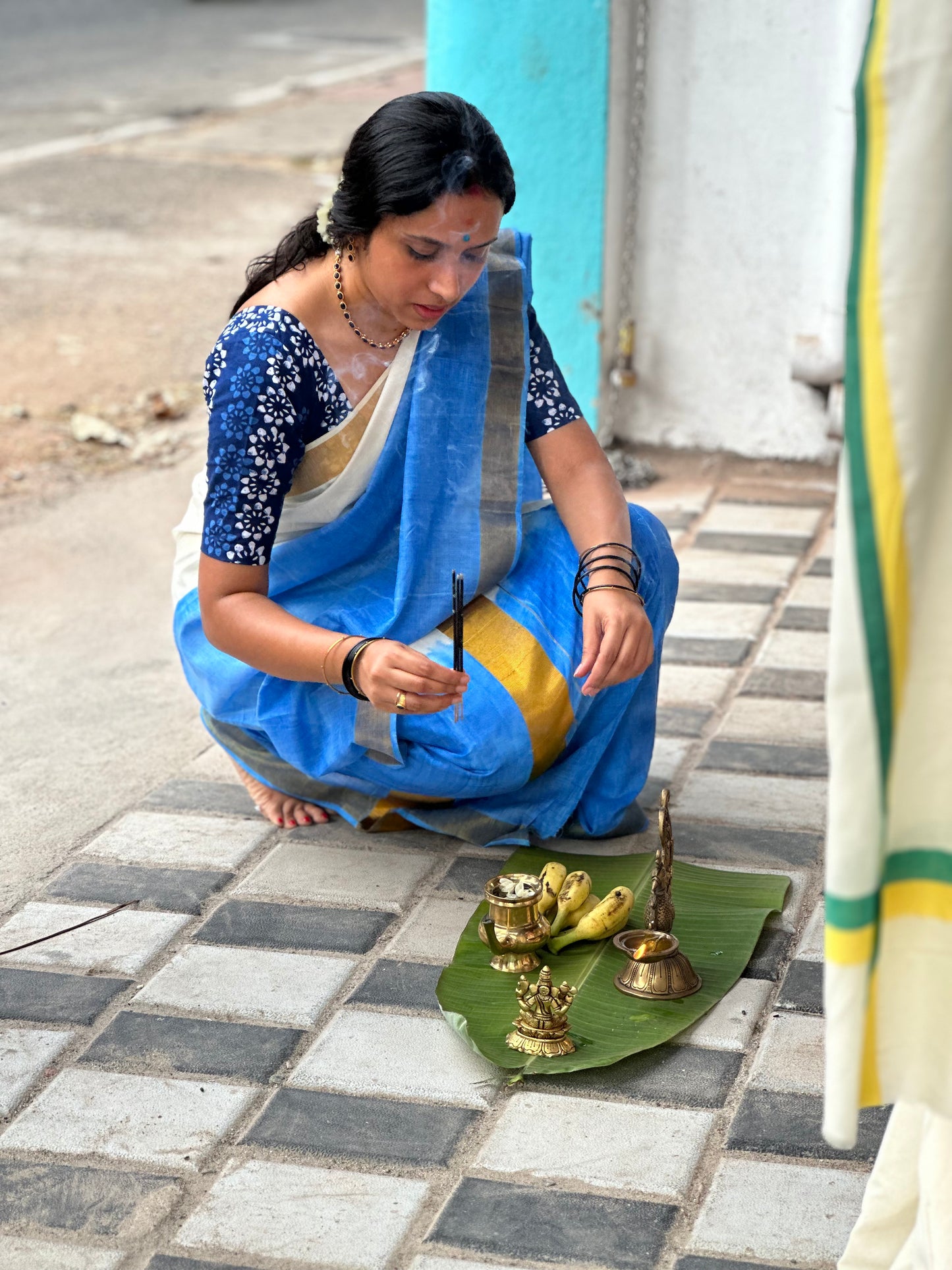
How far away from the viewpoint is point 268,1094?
2055mm

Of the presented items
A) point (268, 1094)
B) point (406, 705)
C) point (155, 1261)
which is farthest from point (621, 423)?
→ point (155, 1261)

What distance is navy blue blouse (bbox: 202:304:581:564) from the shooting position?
93.5 inches

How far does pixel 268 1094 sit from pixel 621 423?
132 inches

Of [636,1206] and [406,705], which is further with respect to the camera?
[406,705]

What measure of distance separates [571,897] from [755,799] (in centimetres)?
64

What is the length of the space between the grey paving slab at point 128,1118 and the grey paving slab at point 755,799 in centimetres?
114

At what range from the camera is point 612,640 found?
2.43 metres

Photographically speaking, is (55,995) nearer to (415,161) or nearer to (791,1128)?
(791,1128)

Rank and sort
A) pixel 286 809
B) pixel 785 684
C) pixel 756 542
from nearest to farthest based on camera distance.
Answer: pixel 286 809 < pixel 785 684 < pixel 756 542

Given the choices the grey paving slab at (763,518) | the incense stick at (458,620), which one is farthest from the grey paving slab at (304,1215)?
the grey paving slab at (763,518)

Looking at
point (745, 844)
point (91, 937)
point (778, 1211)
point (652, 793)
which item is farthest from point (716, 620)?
point (778, 1211)

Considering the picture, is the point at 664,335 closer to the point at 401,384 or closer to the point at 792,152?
the point at 792,152

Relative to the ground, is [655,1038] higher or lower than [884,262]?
lower

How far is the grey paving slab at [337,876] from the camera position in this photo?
8.46 feet
